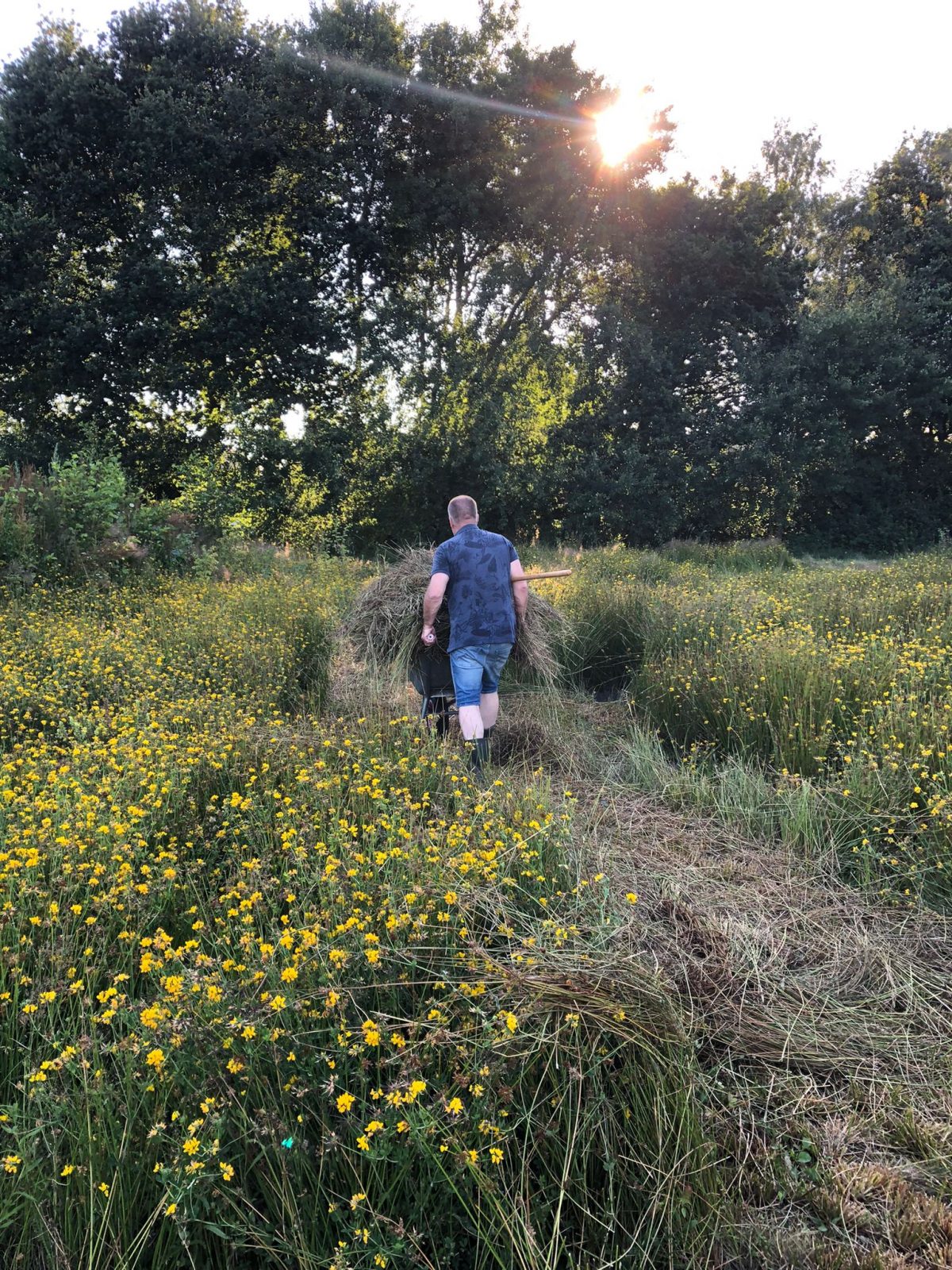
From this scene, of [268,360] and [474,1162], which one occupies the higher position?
[268,360]

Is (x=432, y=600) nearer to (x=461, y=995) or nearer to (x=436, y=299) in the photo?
(x=461, y=995)

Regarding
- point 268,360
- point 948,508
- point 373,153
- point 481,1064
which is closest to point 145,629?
point 481,1064

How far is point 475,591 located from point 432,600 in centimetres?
30

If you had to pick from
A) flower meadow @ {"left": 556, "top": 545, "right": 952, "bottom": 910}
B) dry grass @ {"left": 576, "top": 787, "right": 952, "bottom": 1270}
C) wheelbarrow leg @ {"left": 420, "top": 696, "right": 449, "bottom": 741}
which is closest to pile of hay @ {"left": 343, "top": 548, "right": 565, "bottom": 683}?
wheelbarrow leg @ {"left": 420, "top": 696, "right": 449, "bottom": 741}

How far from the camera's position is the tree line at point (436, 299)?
1584 centimetres

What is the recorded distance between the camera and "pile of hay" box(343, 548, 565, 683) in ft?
18.0

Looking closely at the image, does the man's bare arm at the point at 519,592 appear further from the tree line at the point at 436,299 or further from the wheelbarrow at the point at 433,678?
the tree line at the point at 436,299

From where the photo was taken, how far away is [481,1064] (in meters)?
1.86

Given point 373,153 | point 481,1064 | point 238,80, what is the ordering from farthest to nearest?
1. point 373,153
2. point 238,80
3. point 481,1064

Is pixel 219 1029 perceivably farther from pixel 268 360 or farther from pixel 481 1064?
pixel 268 360

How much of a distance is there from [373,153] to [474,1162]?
66.0 feet

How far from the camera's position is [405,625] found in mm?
5547

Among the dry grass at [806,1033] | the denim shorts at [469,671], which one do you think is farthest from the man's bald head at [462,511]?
the dry grass at [806,1033]

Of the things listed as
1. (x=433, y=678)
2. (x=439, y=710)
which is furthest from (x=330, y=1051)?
(x=433, y=678)
